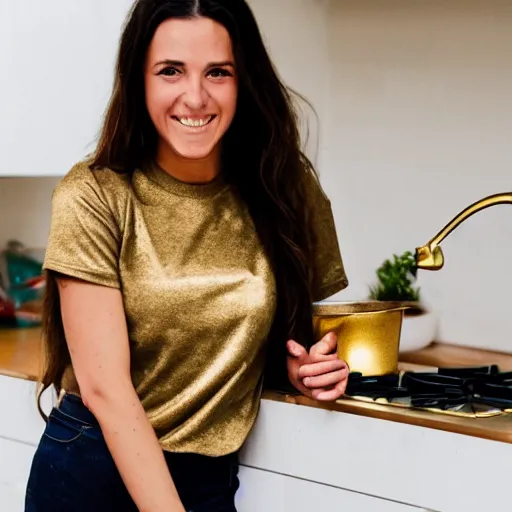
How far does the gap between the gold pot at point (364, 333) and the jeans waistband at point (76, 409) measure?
1.19ft

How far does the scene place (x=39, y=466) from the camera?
1.30m

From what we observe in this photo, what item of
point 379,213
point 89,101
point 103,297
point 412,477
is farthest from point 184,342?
point 379,213

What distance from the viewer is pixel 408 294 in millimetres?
1780

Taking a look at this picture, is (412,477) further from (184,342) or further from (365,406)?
(184,342)

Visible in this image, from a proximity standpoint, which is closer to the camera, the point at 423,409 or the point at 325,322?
the point at 423,409

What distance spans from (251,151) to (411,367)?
0.50m

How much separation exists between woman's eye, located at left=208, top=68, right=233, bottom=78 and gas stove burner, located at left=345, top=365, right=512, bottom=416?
1.59ft

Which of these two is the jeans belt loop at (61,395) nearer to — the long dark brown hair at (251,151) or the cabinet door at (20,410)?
the long dark brown hair at (251,151)

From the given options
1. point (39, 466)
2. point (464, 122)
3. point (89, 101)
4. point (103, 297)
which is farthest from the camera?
point (464, 122)

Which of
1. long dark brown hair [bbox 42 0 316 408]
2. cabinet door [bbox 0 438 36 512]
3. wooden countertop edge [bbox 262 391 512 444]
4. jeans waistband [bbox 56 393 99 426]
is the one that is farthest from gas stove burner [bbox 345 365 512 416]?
cabinet door [bbox 0 438 36 512]

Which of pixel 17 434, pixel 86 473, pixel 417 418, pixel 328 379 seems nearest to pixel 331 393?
pixel 328 379

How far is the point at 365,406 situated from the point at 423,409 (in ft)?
0.26

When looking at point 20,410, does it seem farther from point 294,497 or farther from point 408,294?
point 408,294

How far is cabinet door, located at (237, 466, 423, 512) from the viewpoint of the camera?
129cm
